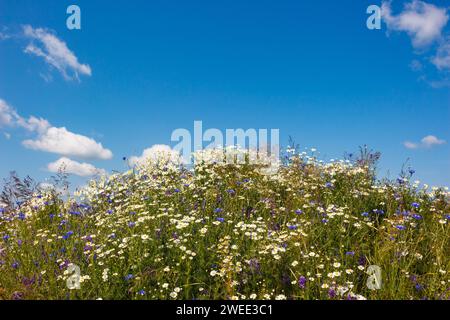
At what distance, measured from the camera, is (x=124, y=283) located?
14.9 feet

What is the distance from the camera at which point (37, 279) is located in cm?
478

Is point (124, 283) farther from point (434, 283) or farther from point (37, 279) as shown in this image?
point (434, 283)

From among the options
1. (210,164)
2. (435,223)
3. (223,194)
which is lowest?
(435,223)

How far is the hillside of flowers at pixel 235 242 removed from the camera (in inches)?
173

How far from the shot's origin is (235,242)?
5129 millimetres

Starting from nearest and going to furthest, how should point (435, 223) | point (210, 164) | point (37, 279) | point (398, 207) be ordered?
point (37, 279) < point (435, 223) < point (398, 207) < point (210, 164)

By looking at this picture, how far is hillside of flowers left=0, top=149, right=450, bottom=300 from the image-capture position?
4.41 m
